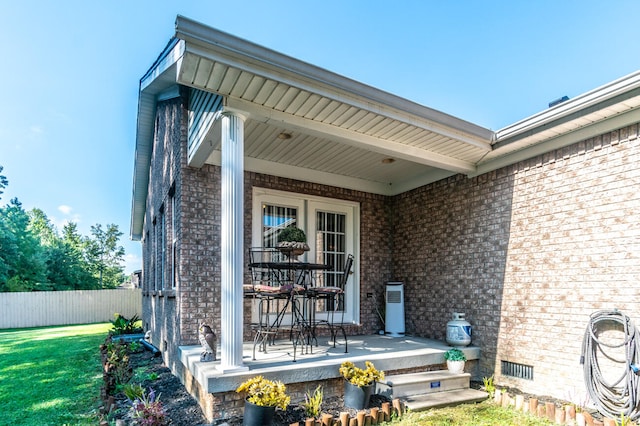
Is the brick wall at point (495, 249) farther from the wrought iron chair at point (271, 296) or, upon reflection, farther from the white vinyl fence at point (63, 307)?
the white vinyl fence at point (63, 307)

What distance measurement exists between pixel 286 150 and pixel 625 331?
437 cm

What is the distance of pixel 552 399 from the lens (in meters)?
4.27

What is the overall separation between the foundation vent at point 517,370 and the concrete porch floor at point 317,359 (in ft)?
1.18

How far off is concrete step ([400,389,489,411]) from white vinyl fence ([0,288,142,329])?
655 inches

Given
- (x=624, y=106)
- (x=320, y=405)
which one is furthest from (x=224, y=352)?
(x=624, y=106)

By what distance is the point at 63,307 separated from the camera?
17.0m

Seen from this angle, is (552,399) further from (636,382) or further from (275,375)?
(275,375)

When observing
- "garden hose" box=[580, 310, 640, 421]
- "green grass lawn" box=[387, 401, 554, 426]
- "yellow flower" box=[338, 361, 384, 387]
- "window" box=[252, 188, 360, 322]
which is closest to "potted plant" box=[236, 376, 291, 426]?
"yellow flower" box=[338, 361, 384, 387]

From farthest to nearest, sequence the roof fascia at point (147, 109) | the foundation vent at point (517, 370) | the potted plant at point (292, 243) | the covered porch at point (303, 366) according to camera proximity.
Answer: the potted plant at point (292, 243) < the foundation vent at point (517, 370) < the roof fascia at point (147, 109) < the covered porch at point (303, 366)

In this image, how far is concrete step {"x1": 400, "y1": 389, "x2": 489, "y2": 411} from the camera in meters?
3.98

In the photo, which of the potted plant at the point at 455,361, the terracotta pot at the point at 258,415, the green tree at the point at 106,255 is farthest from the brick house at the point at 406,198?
the green tree at the point at 106,255

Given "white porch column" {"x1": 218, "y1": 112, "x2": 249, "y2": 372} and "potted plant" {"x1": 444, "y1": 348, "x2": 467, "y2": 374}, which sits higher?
"white porch column" {"x1": 218, "y1": 112, "x2": 249, "y2": 372}

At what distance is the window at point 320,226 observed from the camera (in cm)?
614

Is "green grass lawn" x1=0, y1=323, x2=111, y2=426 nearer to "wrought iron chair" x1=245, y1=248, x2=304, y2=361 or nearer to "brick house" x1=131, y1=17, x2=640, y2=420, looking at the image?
"brick house" x1=131, y1=17, x2=640, y2=420
